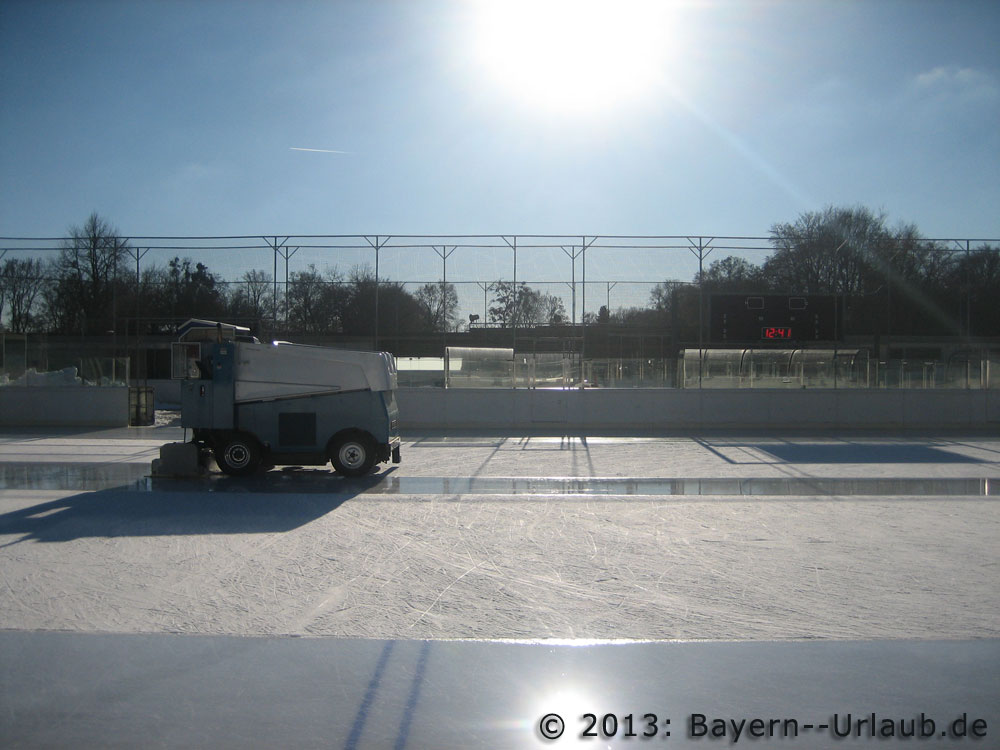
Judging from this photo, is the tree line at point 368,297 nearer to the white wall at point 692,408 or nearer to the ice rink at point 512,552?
the white wall at point 692,408

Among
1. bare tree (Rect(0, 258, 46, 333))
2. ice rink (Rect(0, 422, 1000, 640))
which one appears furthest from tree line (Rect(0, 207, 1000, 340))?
ice rink (Rect(0, 422, 1000, 640))

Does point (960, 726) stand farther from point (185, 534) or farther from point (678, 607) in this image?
point (185, 534)

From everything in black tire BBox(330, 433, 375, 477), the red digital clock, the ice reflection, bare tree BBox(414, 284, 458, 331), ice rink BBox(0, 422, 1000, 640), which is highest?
bare tree BBox(414, 284, 458, 331)

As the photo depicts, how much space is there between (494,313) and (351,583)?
20640 millimetres

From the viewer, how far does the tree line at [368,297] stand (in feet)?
86.8

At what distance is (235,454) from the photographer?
13266mm

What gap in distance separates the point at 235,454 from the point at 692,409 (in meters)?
15.3

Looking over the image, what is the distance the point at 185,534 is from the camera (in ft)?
27.3

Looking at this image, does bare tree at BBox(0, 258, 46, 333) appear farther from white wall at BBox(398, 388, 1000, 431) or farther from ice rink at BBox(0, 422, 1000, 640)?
ice rink at BBox(0, 422, 1000, 640)

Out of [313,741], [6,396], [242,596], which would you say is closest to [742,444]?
[242,596]

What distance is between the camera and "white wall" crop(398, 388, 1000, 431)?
2348 centimetres

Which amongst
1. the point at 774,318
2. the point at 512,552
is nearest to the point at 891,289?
the point at 774,318

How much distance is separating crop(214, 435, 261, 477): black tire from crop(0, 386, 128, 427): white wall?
42.5ft

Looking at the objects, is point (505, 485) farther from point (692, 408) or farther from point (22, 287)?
point (22, 287)
